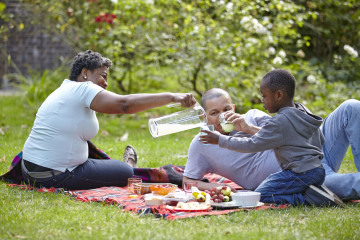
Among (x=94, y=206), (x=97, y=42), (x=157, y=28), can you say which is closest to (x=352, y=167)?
(x=94, y=206)

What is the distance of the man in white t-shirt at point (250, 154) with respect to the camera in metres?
4.62

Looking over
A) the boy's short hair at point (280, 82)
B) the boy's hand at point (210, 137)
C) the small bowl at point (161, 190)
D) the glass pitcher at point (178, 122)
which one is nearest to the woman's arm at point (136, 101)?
the glass pitcher at point (178, 122)

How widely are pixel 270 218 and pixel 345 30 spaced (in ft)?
31.0

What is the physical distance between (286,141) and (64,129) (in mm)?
2090

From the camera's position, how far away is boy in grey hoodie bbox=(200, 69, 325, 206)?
417 centimetres

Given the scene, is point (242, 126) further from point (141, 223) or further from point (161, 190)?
point (141, 223)

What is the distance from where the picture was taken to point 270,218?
3.84 metres

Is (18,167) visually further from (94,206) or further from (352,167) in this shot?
(352,167)

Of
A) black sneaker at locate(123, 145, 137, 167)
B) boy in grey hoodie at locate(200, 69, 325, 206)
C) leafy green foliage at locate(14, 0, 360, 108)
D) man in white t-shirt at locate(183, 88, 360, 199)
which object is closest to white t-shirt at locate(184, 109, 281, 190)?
man in white t-shirt at locate(183, 88, 360, 199)

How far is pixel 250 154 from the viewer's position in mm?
4879

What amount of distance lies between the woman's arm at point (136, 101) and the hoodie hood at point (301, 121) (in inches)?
32.0

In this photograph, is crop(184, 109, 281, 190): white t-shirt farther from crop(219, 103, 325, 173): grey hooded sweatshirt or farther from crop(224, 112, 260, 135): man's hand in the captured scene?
crop(219, 103, 325, 173): grey hooded sweatshirt

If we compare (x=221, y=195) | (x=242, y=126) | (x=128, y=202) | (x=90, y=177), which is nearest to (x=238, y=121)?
(x=242, y=126)

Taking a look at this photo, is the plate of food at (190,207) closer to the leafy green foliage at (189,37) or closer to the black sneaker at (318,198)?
the black sneaker at (318,198)
